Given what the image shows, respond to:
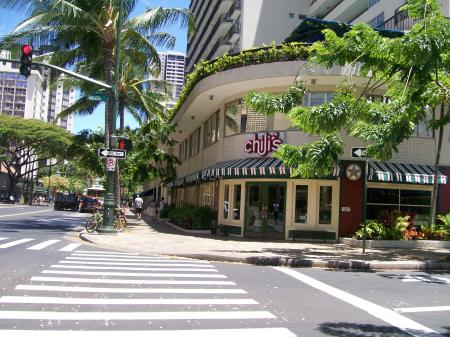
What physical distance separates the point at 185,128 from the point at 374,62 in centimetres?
2062

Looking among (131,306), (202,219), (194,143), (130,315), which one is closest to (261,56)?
(202,219)

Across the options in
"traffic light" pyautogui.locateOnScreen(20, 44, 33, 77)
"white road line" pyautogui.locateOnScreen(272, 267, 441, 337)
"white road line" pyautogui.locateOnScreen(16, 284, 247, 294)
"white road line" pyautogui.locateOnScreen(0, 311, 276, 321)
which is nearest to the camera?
"white road line" pyautogui.locateOnScreen(0, 311, 276, 321)

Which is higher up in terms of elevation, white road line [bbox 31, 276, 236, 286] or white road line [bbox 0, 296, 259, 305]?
white road line [bbox 31, 276, 236, 286]

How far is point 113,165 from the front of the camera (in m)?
20.0

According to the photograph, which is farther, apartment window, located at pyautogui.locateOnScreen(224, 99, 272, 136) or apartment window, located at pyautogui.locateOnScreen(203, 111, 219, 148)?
apartment window, located at pyautogui.locateOnScreen(203, 111, 219, 148)

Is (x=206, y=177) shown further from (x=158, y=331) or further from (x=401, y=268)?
(x=158, y=331)

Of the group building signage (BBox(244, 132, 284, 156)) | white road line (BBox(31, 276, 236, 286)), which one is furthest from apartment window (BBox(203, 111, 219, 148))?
white road line (BBox(31, 276, 236, 286))

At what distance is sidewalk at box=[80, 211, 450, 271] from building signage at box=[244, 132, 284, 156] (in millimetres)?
3773

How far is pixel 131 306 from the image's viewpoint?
25.3 feet

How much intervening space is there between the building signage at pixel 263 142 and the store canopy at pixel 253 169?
38cm

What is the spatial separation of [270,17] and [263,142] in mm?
39423

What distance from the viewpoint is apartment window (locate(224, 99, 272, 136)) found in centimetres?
2231

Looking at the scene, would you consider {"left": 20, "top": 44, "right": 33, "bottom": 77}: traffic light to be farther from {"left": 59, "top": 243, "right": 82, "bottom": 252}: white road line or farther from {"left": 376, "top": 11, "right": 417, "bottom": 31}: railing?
{"left": 376, "top": 11, "right": 417, "bottom": 31}: railing

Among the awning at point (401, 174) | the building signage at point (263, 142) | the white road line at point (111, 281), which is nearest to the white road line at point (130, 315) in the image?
the white road line at point (111, 281)
